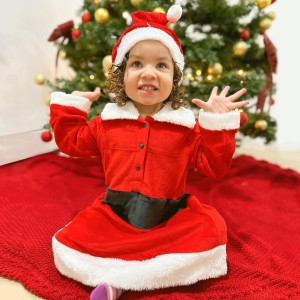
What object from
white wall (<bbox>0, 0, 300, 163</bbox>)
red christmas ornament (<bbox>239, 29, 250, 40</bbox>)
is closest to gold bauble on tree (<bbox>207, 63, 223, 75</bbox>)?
red christmas ornament (<bbox>239, 29, 250, 40</bbox>)

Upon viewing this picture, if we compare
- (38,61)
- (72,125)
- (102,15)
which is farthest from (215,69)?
(38,61)

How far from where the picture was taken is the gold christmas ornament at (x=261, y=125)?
4.91 feet

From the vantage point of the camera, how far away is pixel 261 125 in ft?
4.90

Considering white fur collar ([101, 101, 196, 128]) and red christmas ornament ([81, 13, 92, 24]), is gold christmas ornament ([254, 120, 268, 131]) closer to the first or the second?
white fur collar ([101, 101, 196, 128])

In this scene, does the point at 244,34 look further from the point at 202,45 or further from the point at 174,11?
the point at 174,11

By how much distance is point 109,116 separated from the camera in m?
0.77

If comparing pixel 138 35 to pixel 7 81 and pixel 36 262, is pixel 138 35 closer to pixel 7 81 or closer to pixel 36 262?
pixel 36 262

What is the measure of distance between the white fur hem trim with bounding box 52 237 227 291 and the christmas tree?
31.0 inches

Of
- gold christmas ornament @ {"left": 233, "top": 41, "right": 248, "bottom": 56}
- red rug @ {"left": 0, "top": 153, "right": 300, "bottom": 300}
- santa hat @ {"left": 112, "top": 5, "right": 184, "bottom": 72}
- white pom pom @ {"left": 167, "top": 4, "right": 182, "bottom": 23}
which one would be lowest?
red rug @ {"left": 0, "top": 153, "right": 300, "bottom": 300}

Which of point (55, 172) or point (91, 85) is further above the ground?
point (91, 85)

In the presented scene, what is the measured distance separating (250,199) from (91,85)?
3.20 feet

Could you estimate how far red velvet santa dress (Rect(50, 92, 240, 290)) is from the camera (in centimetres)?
66

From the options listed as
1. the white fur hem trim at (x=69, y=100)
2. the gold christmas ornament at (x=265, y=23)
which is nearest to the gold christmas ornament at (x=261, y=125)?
the gold christmas ornament at (x=265, y=23)

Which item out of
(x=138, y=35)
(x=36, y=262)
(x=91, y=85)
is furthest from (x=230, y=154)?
(x=91, y=85)
